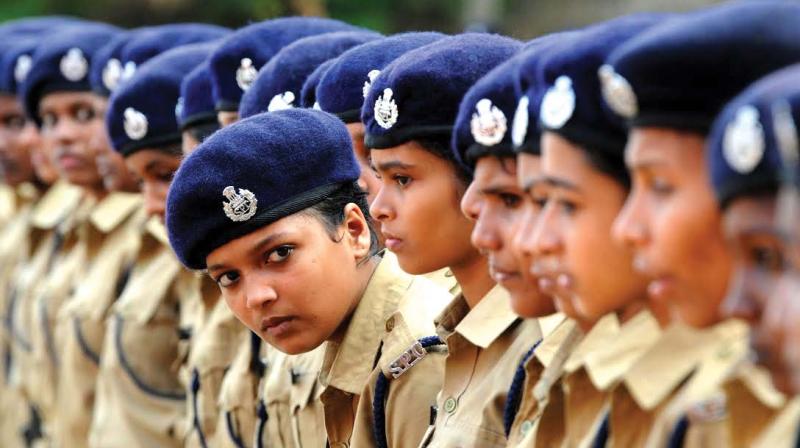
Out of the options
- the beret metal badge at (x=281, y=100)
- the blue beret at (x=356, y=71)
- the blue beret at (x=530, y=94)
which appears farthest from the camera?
the beret metal badge at (x=281, y=100)

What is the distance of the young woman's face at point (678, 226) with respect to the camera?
2709mm

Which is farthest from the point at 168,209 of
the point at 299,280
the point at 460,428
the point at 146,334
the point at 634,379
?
the point at 146,334

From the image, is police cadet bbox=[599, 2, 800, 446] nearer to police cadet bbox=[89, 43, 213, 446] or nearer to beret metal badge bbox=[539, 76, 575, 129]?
beret metal badge bbox=[539, 76, 575, 129]

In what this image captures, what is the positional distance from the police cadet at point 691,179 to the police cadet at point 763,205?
0.28 feet

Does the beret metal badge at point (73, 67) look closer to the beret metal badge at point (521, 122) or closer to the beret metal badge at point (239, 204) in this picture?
the beret metal badge at point (239, 204)

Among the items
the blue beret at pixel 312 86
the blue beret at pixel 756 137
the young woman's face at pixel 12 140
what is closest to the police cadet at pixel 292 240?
the blue beret at pixel 312 86

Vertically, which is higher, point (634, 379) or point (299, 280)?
point (634, 379)

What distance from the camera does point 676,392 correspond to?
2932 mm

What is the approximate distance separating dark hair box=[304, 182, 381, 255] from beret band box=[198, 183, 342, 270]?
0.9 inches

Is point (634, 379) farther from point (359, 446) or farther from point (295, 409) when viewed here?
point (295, 409)

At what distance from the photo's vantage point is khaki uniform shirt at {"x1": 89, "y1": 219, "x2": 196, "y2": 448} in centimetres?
663

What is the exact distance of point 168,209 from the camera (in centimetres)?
442

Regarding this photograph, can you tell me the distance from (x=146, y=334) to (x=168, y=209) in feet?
7.59

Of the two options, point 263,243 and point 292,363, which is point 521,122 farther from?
point 292,363
